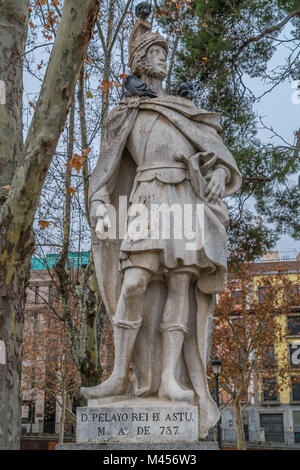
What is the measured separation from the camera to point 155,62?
5293 millimetres

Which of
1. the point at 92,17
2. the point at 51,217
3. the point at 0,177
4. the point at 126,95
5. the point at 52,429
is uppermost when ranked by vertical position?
the point at 51,217

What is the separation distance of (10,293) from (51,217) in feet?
25.3

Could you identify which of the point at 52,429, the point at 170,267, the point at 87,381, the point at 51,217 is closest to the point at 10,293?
the point at 170,267

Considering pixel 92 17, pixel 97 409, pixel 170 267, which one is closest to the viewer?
pixel 97 409

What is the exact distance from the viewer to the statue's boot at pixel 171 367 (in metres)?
4.30

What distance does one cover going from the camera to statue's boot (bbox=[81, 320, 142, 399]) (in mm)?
4434

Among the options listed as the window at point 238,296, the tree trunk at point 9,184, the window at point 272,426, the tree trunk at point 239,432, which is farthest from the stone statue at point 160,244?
the window at point 272,426

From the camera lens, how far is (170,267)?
464cm

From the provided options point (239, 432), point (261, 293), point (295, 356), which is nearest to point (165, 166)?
point (239, 432)

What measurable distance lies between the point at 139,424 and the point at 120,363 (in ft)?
1.74

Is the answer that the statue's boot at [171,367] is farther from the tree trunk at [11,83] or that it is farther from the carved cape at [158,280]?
the tree trunk at [11,83]

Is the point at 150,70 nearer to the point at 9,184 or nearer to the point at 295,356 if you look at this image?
the point at 9,184
